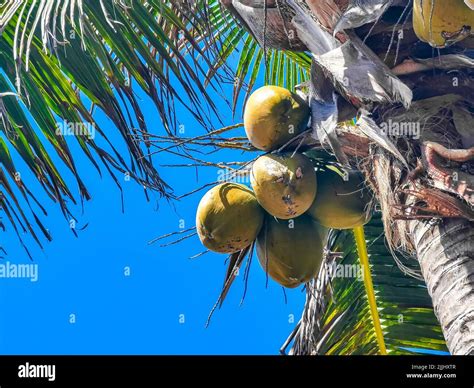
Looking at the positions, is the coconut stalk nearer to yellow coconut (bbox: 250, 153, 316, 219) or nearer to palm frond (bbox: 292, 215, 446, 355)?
yellow coconut (bbox: 250, 153, 316, 219)

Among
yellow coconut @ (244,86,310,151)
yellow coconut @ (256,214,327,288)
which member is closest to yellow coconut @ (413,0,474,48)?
yellow coconut @ (244,86,310,151)

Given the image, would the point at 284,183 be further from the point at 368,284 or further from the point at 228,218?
the point at 368,284

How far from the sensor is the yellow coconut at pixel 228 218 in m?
2.61

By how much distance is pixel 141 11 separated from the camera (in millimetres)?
3270

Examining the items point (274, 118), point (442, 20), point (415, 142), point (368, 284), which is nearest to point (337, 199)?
point (274, 118)

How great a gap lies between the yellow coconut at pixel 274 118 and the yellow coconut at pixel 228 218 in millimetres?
174

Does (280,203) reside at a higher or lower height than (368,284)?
higher

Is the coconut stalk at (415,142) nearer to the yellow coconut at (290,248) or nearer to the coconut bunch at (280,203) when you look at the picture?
the coconut bunch at (280,203)

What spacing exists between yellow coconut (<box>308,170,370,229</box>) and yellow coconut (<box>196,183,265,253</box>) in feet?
0.62

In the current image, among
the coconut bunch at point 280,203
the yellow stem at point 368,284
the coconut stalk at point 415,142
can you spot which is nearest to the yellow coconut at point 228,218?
the coconut bunch at point 280,203

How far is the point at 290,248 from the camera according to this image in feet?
8.69

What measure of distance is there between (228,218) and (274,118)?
0.34 m
